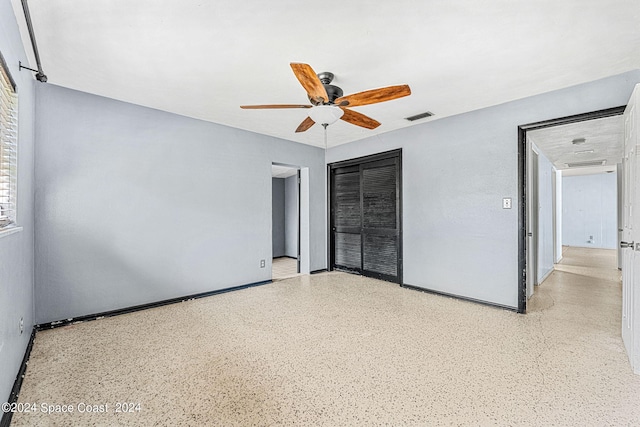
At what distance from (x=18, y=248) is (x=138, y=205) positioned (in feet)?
4.27

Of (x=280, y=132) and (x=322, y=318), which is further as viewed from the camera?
(x=280, y=132)

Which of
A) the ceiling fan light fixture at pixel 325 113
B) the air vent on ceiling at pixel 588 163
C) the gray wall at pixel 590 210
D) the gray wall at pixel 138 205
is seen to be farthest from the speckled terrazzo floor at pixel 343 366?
the gray wall at pixel 590 210

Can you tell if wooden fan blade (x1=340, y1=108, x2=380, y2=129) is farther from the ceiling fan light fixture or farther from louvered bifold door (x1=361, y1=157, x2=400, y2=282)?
louvered bifold door (x1=361, y1=157, x2=400, y2=282)

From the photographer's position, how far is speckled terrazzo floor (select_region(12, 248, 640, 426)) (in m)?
1.57

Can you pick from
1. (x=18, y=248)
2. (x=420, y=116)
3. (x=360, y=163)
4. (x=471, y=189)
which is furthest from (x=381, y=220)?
(x=18, y=248)

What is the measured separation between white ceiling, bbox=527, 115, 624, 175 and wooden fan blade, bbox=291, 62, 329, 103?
2972 millimetres

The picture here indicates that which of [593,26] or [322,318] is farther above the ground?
[593,26]

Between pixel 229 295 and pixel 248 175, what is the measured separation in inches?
68.4

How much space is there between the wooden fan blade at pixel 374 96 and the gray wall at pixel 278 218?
16.2ft

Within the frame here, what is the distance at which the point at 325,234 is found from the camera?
539 centimetres

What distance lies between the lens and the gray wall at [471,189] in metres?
2.94

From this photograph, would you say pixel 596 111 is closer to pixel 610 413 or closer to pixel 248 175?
pixel 610 413

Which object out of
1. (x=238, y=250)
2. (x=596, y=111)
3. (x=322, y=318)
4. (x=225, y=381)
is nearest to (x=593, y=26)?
(x=596, y=111)

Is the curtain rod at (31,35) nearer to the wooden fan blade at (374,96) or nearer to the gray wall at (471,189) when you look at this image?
the wooden fan blade at (374,96)
